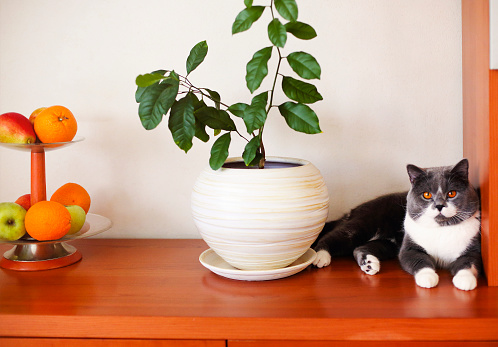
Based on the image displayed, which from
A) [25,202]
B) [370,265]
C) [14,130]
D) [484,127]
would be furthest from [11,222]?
[484,127]

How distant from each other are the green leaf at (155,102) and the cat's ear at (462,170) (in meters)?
0.63

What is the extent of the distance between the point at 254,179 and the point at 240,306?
0.26m

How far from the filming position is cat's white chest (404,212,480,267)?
43.0 inches

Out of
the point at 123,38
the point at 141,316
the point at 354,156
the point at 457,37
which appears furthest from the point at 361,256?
the point at 123,38

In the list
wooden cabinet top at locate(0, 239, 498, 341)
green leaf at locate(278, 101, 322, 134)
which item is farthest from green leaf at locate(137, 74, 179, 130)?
wooden cabinet top at locate(0, 239, 498, 341)

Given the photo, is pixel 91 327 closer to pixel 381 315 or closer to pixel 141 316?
pixel 141 316

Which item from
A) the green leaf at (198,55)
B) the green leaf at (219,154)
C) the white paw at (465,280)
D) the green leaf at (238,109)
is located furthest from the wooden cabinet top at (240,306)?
the green leaf at (198,55)

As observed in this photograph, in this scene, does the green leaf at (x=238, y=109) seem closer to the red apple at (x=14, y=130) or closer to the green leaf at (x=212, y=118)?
the green leaf at (x=212, y=118)

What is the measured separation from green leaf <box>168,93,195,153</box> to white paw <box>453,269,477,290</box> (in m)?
0.63

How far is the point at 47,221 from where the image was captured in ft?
3.67

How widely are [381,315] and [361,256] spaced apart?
0.28 meters

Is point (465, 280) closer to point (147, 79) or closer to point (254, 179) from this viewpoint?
point (254, 179)

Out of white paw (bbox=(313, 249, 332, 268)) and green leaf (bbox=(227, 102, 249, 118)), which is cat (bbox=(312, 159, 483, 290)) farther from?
green leaf (bbox=(227, 102, 249, 118))

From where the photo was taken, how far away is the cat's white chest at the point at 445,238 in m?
1.09
